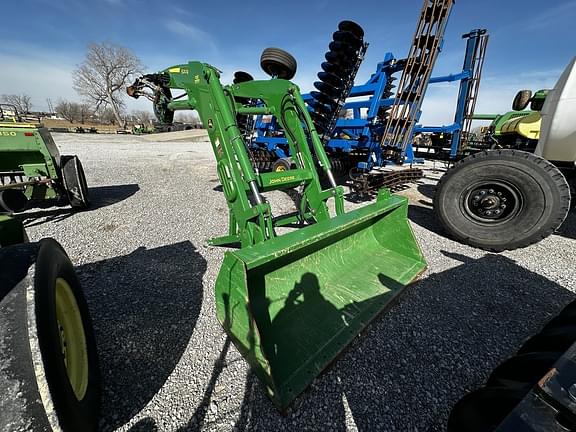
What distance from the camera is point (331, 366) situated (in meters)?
1.73

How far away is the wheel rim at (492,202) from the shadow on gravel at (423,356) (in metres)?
0.91

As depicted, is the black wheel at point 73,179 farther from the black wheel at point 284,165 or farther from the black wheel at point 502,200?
the black wheel at point 502,200

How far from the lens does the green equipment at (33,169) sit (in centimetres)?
387

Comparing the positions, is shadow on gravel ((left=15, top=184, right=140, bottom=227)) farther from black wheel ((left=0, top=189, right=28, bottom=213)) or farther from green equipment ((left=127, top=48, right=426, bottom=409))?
green equipment ((left=127, top=48, right=426, bottom=409))

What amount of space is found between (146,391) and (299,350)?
3.36ft

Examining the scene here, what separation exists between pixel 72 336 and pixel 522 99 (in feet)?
28.4

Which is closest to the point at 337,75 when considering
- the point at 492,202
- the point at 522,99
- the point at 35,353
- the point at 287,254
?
the point at 492,202

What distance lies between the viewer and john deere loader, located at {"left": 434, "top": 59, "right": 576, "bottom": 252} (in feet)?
9.84

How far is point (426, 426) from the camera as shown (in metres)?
1.45

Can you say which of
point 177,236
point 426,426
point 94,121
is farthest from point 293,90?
point 94,121

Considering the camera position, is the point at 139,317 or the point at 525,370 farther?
the point at 139,317

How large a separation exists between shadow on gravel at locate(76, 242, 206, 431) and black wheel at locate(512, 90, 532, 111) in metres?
7.63

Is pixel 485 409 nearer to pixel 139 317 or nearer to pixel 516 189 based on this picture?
pixel 139 317

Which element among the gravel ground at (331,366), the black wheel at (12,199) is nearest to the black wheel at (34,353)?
the gravel ground at (331,366)
